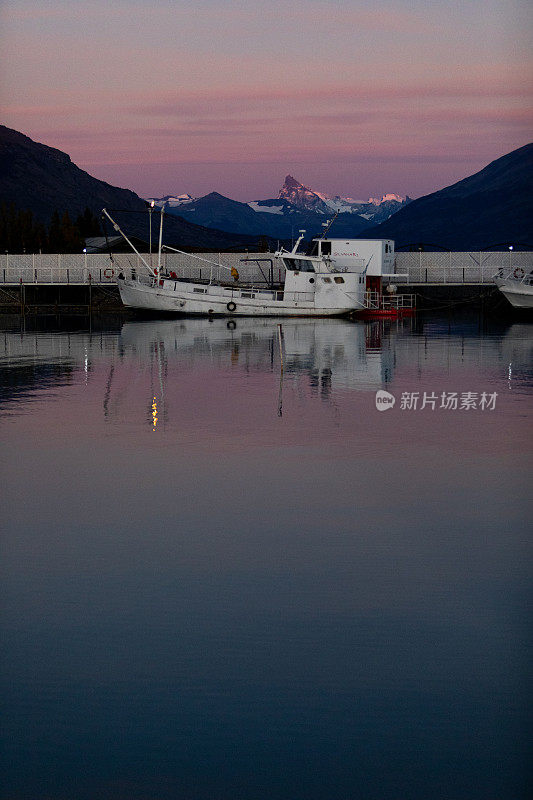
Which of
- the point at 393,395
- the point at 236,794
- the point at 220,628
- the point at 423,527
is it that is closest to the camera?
the point at 236,794

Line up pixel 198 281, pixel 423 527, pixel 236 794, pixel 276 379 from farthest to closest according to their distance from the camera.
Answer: pixel 198 281 → pixel 276 379 → pixel 423 527 → pixel 236 794

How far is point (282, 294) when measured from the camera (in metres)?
102

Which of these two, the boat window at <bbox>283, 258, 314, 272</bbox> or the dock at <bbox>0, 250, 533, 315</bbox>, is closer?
the boat window at <bbox>283, 258, 314, 272</bbox>

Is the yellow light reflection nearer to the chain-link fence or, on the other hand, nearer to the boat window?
the boat window

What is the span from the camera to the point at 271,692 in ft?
43.6

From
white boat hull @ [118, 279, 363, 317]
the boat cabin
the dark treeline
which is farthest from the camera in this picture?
the dark treeline

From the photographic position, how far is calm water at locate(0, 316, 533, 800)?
11.8 metres

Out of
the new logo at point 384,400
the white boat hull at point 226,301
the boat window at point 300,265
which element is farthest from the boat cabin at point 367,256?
the new logo at point 384,400

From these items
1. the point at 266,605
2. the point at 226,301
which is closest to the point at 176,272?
the point at 226,301

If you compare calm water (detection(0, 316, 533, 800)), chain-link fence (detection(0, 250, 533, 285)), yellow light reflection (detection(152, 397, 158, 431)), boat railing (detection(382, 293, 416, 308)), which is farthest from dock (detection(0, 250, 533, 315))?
calm water (detection(0, 316, 533, 800))

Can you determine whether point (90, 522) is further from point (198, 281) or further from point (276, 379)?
point (198, 281)

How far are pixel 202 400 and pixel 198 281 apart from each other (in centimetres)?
7868

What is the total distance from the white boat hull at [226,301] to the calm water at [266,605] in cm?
6343

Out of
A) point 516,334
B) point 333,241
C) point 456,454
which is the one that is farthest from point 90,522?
point 333,241
